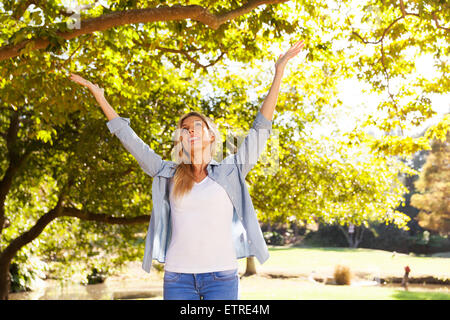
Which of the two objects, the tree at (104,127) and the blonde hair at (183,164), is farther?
the tree at (104,127)

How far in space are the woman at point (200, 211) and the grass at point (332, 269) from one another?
1955cm

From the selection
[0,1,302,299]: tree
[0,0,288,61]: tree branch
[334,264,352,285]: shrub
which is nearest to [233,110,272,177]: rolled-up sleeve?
[0,0,288,61]: tree branch

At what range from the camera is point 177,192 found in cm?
286

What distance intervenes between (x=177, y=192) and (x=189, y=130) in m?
0.41

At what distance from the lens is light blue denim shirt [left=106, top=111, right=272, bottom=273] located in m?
2.93

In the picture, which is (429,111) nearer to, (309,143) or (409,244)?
(309,143)

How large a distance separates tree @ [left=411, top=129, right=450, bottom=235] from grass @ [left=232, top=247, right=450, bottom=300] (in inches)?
122

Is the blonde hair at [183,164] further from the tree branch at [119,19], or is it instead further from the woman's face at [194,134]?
the tree branch at [119,19]

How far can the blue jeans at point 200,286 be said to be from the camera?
2.74 metres

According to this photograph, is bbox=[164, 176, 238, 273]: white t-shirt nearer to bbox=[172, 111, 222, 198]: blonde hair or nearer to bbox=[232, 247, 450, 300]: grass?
bbox=[172, 111, 222, 198]: blonde hair

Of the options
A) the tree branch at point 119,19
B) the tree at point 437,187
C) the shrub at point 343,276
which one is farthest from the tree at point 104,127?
the tree at point 437,187

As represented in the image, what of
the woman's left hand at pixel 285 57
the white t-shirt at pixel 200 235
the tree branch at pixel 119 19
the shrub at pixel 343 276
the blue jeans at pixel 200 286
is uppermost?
the tree branch at pixel 119 19

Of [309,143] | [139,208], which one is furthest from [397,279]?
[139,208]

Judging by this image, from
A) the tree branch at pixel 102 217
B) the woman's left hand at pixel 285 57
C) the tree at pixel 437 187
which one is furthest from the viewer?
the tree at pixel 437 187
